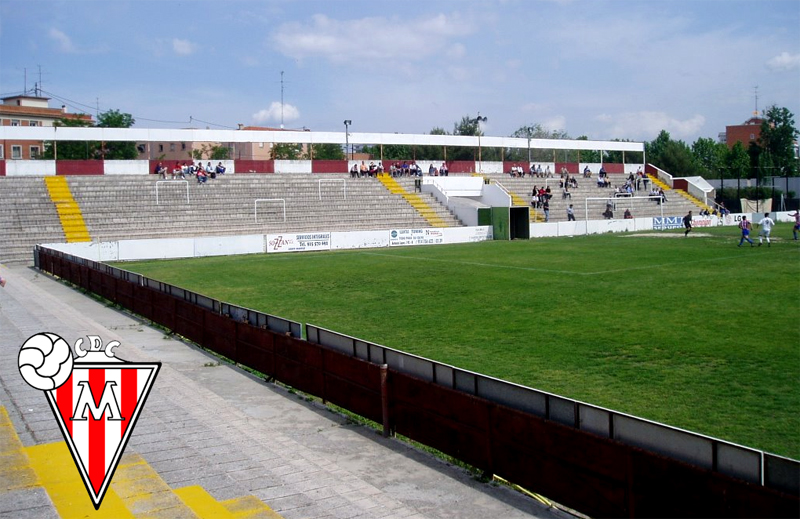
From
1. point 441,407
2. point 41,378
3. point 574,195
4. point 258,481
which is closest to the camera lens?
point 41,378

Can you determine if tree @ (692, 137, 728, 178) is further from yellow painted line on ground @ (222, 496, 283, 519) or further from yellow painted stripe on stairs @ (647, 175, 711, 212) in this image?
yellow painted line on ground @ (222, 496, 283, 519)

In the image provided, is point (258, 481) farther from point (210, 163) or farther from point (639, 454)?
point (210, 163)

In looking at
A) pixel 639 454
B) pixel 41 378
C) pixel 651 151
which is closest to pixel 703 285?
pixel 639 454

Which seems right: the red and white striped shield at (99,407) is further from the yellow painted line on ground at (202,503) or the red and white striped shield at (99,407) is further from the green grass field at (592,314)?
the green grass field at (592,314)

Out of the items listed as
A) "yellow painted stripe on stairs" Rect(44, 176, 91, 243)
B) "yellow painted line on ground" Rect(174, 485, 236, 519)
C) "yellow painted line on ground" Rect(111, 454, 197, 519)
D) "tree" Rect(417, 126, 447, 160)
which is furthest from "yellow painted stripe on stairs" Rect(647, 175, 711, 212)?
"yellow painted line on ground" Rect(174, 485, 236, 519)

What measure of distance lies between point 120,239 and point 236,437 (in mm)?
34737

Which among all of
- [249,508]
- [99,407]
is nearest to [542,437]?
[249,508]

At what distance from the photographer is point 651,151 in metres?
132

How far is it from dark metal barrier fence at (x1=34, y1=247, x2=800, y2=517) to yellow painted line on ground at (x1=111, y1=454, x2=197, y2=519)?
10.6 feet

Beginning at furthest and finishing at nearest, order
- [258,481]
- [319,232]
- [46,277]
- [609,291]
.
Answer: [319,232], [46,277], [609,291], [258,481]

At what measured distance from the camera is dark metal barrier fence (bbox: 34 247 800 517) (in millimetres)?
5996

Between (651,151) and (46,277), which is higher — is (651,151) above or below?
above

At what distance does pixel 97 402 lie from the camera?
3.94 m

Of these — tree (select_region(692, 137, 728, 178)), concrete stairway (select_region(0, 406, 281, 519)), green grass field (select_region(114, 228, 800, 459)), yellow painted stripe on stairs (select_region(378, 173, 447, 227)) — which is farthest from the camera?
tree (select_region(692, 137, 728, 178))
